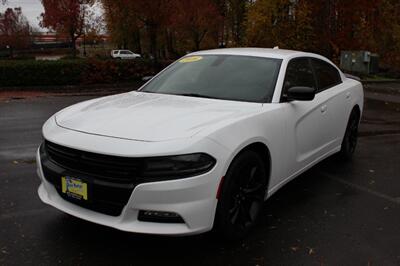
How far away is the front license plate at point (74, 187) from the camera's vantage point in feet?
10.9

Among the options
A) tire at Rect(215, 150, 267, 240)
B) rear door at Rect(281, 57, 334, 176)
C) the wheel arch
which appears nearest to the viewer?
tire at Rect(215, 150, 267, 240)

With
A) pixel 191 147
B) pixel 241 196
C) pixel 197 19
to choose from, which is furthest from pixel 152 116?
pixel 197 19

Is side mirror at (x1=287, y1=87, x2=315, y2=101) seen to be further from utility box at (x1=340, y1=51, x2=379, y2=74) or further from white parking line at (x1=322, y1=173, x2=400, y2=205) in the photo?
utility box at (x1=340, y1=51, x2=379, y2=74)

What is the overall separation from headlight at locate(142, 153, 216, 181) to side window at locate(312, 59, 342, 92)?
8.52 feet

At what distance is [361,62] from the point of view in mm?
19531

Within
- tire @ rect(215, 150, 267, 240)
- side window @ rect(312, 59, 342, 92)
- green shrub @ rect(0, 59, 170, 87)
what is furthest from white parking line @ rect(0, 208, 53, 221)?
green shrub @ rect(0, 59, 170, 87)

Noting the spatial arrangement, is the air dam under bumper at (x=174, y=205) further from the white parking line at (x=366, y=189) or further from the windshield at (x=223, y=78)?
the white parking line at (x=366, y=189)

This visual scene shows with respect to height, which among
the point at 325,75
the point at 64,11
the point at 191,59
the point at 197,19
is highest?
the point at 64,11

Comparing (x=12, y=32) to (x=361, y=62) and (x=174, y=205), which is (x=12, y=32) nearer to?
(x=361, y=62)

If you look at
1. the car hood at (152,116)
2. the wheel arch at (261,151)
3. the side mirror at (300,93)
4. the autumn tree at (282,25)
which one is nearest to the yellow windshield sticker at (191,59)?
the car hood at (152,116)

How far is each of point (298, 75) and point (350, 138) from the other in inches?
72.3

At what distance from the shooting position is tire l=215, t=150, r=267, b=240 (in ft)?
11.4

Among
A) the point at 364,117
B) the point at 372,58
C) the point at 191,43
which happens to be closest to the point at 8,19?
the point at 191,43

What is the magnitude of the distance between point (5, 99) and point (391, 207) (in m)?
12.1
